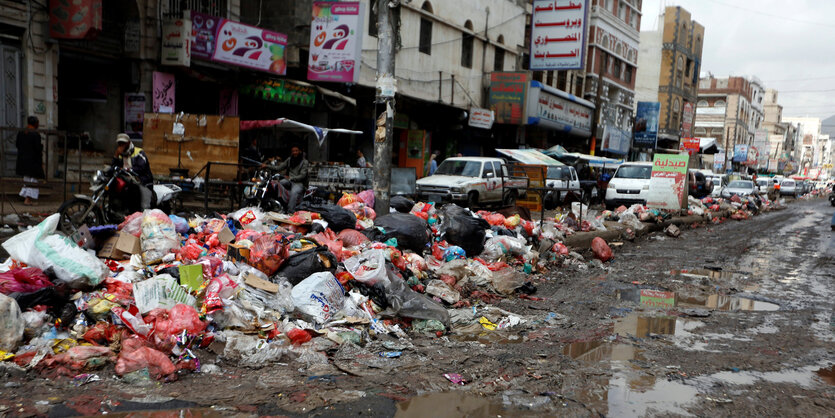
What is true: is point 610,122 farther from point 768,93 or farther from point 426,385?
point 768,93

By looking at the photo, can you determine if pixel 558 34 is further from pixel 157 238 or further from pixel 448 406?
pixel 448 406

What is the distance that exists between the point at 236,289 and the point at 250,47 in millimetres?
10758

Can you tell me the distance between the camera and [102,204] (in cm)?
754

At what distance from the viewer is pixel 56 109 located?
12.2 metres

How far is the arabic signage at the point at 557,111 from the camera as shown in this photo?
25719 millimetres

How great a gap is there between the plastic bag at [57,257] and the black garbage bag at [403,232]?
10.9ft

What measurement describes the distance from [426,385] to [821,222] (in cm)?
2081

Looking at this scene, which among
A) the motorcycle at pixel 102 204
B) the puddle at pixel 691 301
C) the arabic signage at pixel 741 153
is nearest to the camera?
the puddle at pixel 691 301

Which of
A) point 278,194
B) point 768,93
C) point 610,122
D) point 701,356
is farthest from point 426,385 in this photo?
point 768,93

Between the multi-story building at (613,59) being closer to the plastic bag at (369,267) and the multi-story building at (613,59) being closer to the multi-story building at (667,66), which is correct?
the multi-story building at (667,66)

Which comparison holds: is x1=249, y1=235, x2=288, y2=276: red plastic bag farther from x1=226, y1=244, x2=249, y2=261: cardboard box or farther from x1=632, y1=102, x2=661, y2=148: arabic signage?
x1=632, y1=102, x2=661, y2=148: arabic signage

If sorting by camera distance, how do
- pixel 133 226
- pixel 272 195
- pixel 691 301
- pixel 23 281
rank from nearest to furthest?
pixel 23 281 → pixel 133 226 → pixel 691 301 → pixel 272 195

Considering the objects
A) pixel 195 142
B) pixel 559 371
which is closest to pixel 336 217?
pixel 559 371

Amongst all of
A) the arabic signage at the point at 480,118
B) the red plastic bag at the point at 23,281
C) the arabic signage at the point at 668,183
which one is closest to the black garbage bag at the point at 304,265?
the red plastic bag at the point at 23,281
